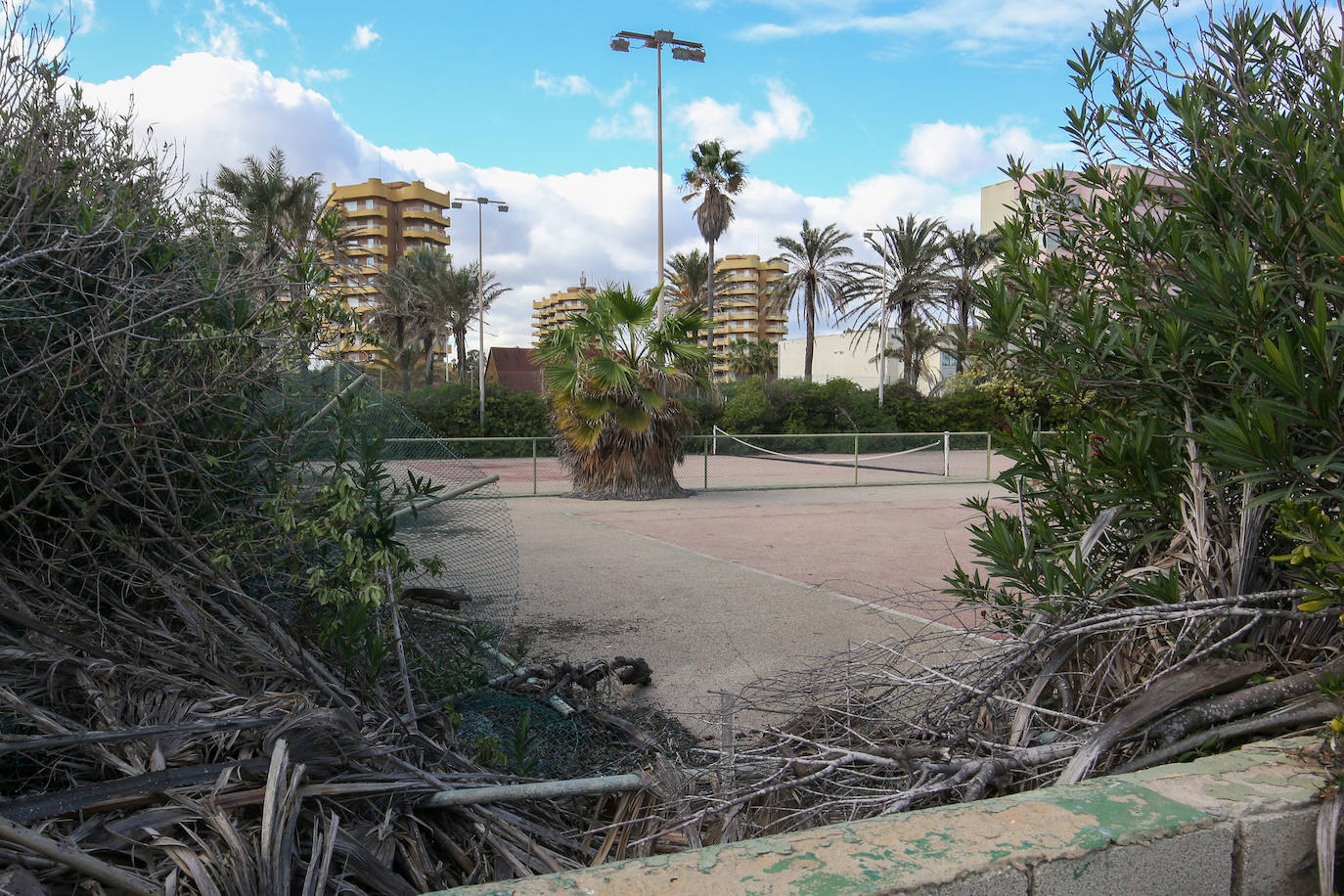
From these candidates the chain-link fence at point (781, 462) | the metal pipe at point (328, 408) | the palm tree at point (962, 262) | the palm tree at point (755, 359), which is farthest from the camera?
the palm tree at point (755, 359)

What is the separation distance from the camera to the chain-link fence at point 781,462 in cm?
1906

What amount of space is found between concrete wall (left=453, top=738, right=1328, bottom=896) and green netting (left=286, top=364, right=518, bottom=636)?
8.53 ft

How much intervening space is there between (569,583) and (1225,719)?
6994 mm

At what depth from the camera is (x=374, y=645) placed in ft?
11.2

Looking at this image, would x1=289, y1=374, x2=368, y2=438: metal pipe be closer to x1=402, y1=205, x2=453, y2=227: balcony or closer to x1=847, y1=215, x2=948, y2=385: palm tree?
x1=847, y1=215, x2=948, y2=385: palm tree

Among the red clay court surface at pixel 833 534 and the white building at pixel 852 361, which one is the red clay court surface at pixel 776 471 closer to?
the red clay court surface at pixel 833 534

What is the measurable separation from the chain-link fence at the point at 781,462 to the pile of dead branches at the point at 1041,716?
43.2 ft

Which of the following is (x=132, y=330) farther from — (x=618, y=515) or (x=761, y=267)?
(x=761, y=267)

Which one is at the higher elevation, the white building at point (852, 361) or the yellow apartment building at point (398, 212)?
the yellow apartment building at point (398, 212)

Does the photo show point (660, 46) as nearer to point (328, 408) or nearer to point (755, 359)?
point (328, 408)

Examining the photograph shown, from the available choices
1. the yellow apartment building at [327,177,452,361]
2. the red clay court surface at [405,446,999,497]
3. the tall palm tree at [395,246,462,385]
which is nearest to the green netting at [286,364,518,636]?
the red clay court surface at [405,446,999,497]

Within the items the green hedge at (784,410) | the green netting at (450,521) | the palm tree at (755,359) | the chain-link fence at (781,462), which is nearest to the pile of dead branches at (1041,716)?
the green netting at (450,521)

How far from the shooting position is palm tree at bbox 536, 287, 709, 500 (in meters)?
16.6

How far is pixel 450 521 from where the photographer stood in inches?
202
